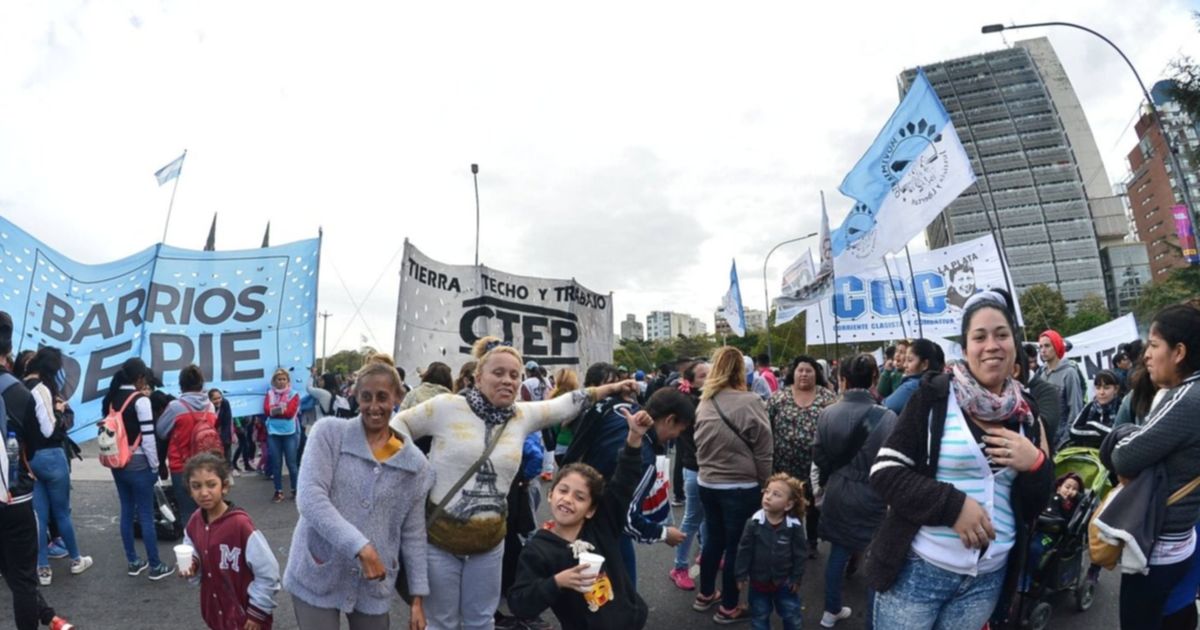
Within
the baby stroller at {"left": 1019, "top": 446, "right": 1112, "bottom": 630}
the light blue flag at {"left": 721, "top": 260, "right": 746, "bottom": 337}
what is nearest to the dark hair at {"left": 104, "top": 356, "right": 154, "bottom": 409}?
the baby stroller at {"left": 1019, "top": 446, "right": 1112, "bottom": 630}

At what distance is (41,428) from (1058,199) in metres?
127

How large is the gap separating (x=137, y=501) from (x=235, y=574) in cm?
335

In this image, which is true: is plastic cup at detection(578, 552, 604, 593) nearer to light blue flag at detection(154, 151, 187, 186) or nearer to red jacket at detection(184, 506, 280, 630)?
red jacket at detection(184, 506, 280, 630)

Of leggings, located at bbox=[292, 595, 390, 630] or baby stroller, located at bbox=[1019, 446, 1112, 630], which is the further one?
baby stroller, located at bbox=[1019, 446, 1112, 630]

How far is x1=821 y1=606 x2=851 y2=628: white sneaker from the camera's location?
171 inches

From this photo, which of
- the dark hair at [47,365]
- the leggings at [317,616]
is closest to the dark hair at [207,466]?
the leggings at [317,616]

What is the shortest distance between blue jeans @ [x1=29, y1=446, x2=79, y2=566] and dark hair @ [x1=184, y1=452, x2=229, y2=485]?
2892 millimetres

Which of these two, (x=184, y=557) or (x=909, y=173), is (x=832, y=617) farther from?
(x=909, y=173)

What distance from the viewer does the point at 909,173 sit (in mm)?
8430

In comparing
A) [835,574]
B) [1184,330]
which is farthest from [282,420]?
[1184,330]

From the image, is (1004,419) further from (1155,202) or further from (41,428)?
(1155,202)

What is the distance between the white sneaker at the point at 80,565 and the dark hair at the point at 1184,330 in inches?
300

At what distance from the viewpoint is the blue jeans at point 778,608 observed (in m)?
3.92

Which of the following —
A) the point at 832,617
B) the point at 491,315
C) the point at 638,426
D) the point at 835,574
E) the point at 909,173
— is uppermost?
the point at 909,173
